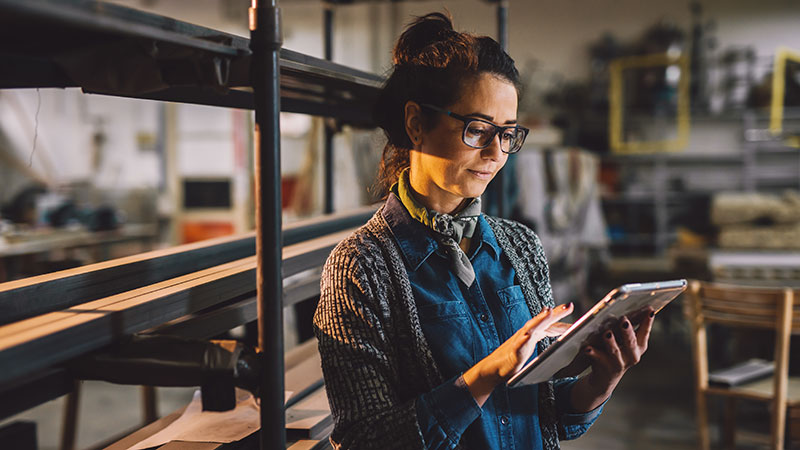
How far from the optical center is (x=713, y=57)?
8.44 m

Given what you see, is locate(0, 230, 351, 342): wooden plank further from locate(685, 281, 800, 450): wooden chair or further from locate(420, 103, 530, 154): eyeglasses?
locate(685, 281, 800, 450): wooden chair

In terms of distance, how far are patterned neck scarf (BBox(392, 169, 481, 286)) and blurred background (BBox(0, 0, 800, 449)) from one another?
435 cm

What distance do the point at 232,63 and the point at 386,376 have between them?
53 cm

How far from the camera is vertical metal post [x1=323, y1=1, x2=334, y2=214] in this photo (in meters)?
2.50

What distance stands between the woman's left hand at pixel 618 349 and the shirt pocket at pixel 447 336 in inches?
8.0

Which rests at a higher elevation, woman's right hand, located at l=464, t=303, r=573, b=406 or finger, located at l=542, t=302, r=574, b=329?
finger, located at l=542, t=302, r=574, b=329

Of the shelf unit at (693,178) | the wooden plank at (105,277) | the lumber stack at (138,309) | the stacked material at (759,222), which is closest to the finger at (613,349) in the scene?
the lumber stack at (138,309)

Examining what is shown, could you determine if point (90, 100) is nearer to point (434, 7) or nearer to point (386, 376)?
point (434, 7)

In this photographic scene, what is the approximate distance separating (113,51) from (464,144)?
0.56 metres

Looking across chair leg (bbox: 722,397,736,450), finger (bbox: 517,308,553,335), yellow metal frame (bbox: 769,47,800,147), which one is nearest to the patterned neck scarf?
finger (bbox: 517,308,553,335)

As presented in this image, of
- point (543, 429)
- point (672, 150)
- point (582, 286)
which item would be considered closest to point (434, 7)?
point (672, 150)

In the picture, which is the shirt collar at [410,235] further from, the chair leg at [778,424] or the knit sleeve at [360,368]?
the chair leg at [778,424]

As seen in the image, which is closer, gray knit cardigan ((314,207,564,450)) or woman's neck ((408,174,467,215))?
gray knit cardigan ((314,207,564,450))

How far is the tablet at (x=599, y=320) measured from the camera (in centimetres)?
104
